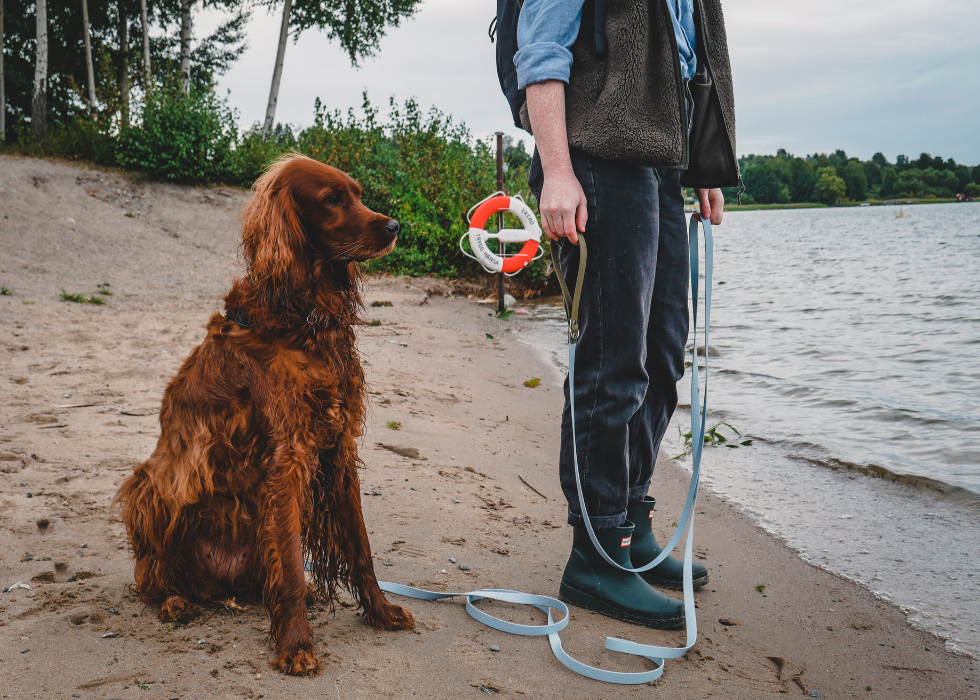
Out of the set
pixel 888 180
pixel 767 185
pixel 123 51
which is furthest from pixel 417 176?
pixel 888 180

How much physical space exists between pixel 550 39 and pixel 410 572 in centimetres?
184

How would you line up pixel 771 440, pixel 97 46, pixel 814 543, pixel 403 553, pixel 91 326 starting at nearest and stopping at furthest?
1. pixel 403 553
2. pixel 814 543
3. pixel 771 440
4. pixel 91 326
5. pixel 97 46

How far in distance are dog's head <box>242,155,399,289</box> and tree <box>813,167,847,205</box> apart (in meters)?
88.1

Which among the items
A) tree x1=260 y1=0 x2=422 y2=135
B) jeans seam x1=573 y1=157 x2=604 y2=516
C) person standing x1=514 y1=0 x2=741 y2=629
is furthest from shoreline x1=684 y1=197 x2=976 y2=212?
jeans seam x1=573 y1=157 x2=604 y2=516

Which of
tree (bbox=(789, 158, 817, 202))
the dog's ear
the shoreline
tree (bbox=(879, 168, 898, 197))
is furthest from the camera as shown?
the shoreline

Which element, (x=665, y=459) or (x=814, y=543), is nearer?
(x=814, y=543)

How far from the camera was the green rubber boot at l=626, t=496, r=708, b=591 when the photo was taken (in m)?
2.59

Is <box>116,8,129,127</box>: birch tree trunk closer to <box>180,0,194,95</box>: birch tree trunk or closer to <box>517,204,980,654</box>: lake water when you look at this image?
<box>180,0,194,95</box>: birch tree trunk

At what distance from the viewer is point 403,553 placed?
2.71 m

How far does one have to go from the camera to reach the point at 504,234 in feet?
29.3

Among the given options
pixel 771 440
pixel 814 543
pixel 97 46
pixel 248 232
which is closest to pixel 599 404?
pixel 248 232

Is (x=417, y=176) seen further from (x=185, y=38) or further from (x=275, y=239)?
(x=275, y=239)

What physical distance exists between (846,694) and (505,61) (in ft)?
7.09

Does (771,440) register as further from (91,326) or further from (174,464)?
(91,326)
